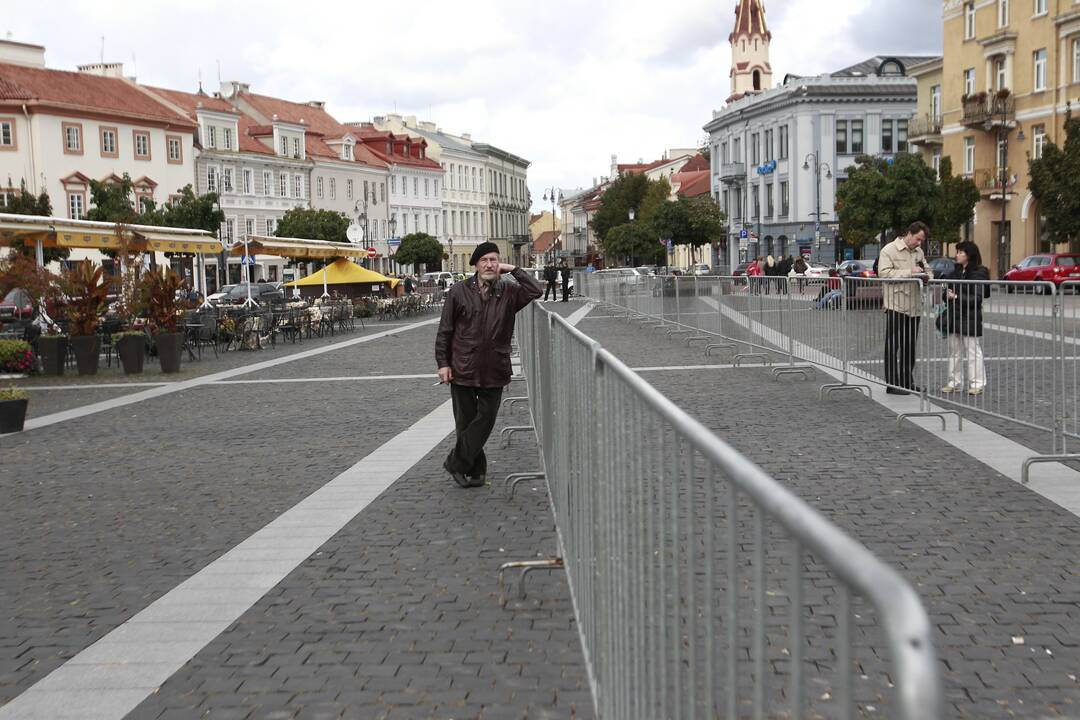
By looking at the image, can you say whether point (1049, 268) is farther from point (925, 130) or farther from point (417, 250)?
point (417, 250)

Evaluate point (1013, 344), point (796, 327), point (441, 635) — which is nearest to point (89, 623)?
point (441, 635)

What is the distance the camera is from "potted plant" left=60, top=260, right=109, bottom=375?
60.8 feet

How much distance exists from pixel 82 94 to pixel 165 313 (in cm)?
4798

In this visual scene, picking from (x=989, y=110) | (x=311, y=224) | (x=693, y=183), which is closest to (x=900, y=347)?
(x=989, y=110)

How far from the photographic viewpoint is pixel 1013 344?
384 inches

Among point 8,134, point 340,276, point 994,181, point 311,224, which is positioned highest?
point 8,134

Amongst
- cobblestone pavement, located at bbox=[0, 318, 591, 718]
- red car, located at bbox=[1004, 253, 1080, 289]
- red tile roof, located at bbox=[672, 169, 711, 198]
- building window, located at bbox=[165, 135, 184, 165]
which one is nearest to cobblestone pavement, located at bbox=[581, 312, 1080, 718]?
cobblestone pavement, located at bbox=[0, 318, 591, 718]

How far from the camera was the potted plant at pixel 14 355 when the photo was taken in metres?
16.5

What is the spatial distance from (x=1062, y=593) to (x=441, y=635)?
289 cm

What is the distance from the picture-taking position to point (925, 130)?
64.2 meters

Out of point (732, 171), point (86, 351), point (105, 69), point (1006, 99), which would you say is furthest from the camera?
point (732, 171)

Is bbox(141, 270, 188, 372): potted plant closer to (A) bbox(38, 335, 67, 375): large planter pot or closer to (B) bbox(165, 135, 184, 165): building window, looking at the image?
(A) bbox(38, 335, 67, 375): large planter pot

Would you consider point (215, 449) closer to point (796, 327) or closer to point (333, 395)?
point (333, 395)

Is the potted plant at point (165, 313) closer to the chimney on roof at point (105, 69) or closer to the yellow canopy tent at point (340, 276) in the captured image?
the yellow canopy tent at point (340, 276)
